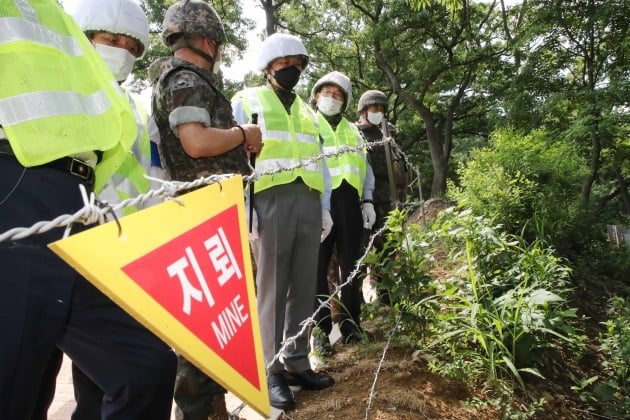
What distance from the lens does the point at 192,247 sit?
90 centimetres

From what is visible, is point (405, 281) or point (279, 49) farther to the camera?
point (405, 281)

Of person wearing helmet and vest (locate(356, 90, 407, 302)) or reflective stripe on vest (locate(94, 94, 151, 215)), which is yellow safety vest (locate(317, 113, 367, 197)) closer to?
person wearing helmet and vest (locate(356, 90, 407, 302))

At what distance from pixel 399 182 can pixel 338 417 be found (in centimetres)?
303

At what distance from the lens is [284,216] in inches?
96.3

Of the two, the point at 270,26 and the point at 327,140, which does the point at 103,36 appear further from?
the point at 270,26

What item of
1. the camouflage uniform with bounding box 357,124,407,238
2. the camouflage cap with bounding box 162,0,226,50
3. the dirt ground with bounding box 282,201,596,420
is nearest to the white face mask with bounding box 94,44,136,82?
the camouflage cap with bounding box 162,0,226,50

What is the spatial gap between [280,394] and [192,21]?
1.79 metres

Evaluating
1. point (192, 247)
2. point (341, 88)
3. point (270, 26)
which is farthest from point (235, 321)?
point (270, 26)

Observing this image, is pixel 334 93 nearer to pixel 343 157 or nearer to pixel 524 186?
pixel 343 157

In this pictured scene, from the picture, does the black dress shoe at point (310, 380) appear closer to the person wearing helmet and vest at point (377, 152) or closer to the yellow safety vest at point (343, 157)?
the yellow safety vest at point (343, 157)

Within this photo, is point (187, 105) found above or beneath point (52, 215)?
above

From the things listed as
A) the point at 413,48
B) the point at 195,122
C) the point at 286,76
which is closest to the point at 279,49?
the point at 286,76

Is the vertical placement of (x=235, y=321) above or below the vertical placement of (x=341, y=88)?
below

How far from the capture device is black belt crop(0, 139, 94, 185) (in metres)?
1.07
